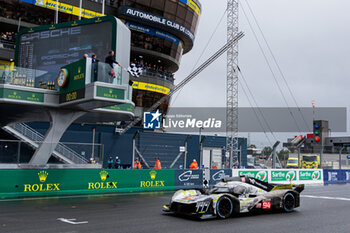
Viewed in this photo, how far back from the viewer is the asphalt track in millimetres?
8766

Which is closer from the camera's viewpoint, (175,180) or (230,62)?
(175,180)

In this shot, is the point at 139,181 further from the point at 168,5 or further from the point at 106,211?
the point at 168,5

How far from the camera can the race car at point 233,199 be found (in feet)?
33.2

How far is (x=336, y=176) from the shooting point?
2945 centimetres

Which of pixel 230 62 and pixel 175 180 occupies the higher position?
pixel 230 62

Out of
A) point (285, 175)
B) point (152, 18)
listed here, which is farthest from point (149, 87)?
point (285, 175)

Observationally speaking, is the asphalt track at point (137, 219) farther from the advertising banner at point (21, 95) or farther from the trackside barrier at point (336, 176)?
the trackside barrier at point (336, 176)

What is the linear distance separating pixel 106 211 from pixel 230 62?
115 feet

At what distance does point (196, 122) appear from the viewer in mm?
56219

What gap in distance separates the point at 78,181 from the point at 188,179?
685cm

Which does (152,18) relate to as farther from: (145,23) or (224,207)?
Answer: (224,207)

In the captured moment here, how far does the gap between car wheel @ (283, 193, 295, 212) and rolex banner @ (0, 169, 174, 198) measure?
8689mm

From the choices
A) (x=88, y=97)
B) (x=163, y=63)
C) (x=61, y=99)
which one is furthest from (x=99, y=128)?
(x=88, y=97)

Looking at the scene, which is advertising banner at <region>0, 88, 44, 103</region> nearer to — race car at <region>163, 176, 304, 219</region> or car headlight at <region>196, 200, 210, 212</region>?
race car at <region>163, 176, 304, 219</region>
